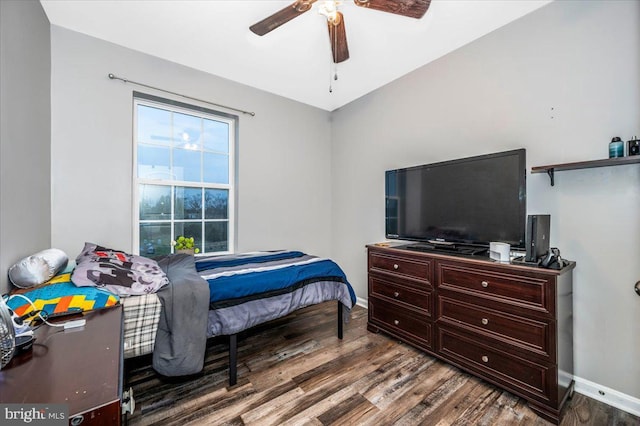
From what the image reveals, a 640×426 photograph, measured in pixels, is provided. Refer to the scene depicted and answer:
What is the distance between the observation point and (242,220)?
3.21m

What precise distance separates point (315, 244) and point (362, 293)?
965mm

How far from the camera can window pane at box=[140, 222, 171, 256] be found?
2680 mm

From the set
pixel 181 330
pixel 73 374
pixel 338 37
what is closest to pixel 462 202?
pixel 338 37

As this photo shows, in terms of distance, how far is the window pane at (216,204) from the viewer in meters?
3.10

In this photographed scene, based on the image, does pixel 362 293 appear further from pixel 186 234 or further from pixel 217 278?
pixel 186 234

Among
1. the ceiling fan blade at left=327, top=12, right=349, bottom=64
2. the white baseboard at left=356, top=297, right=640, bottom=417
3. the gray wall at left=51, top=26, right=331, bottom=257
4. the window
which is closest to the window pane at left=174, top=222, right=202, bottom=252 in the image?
the window

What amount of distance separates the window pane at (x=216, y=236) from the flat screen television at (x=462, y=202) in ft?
6.45

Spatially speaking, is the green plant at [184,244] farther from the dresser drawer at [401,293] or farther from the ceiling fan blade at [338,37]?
the ceiling fan blade at [338,37]

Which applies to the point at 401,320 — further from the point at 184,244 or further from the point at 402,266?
the point at 184,244

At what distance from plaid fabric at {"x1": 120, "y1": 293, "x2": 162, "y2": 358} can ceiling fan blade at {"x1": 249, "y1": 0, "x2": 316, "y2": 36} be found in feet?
6.49

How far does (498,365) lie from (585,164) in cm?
143

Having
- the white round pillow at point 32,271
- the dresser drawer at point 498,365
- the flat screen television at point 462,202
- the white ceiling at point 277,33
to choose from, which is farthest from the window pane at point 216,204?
the dresser drawer at point 498,365

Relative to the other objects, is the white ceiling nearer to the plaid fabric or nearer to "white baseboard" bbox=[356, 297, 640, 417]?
the plaid fabric

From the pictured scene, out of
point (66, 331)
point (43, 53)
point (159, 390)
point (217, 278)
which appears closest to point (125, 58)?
point (43, 53)
